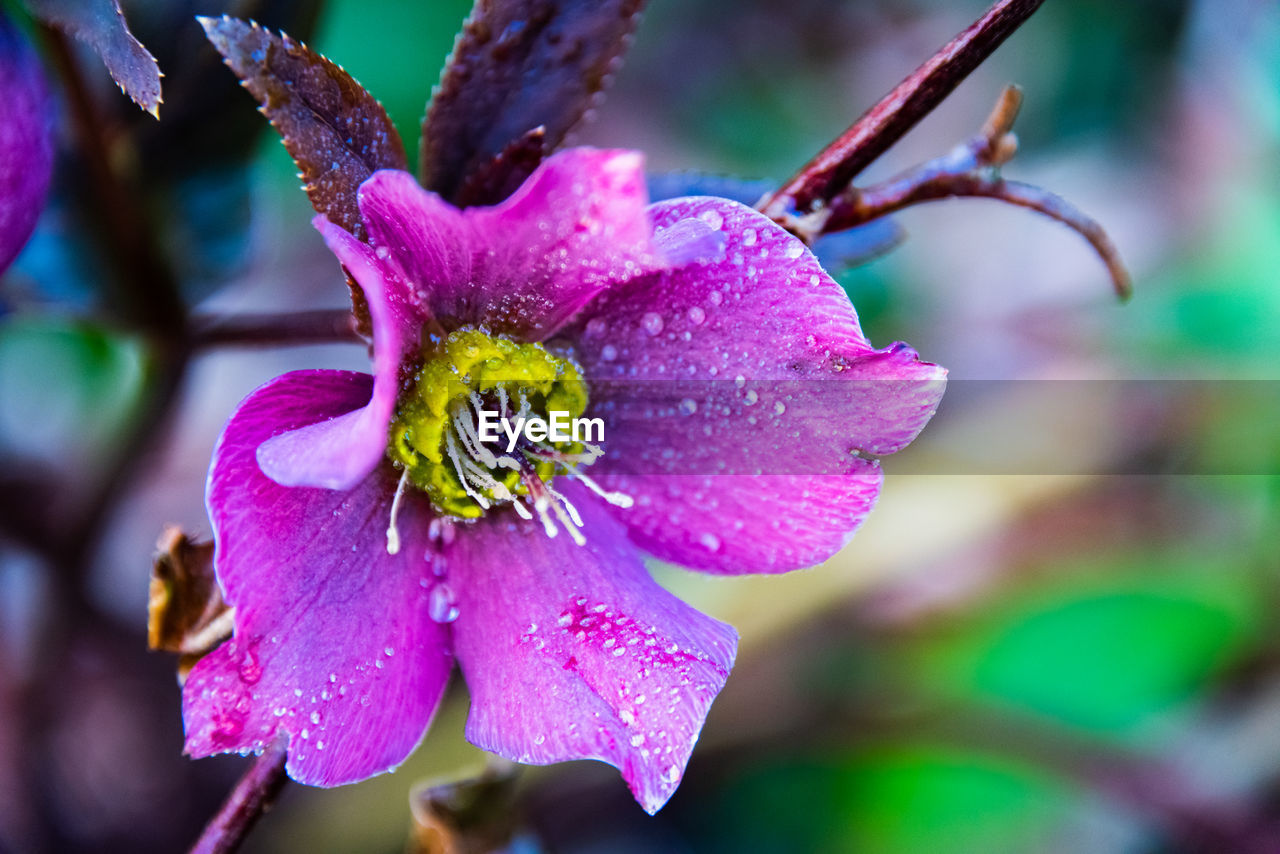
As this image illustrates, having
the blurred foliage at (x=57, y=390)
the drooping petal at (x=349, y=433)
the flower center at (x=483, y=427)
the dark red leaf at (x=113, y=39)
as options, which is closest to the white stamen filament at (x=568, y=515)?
the flower center at (x=483, y=427)

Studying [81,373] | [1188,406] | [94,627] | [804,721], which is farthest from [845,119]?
[94,627]

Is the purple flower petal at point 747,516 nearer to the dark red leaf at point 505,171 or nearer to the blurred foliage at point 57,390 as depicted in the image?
the dark red leaf at point 505,171

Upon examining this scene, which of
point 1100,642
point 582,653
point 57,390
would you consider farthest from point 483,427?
point 1100,642

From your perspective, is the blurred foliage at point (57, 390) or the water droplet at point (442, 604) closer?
the water droplet at point (442, 604)

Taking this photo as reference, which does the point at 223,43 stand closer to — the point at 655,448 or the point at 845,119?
the point at 655,448

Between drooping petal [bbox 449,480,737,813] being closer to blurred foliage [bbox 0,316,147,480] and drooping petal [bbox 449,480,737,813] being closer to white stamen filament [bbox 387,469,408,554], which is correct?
white stamen filament [bbox 387,469,408,554]

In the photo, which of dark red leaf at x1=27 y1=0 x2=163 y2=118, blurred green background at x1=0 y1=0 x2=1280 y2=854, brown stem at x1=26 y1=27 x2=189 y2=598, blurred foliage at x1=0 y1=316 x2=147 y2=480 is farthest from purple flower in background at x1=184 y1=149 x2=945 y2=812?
blurred foliage at x1=0 y1=316 x2=147 y2=480
